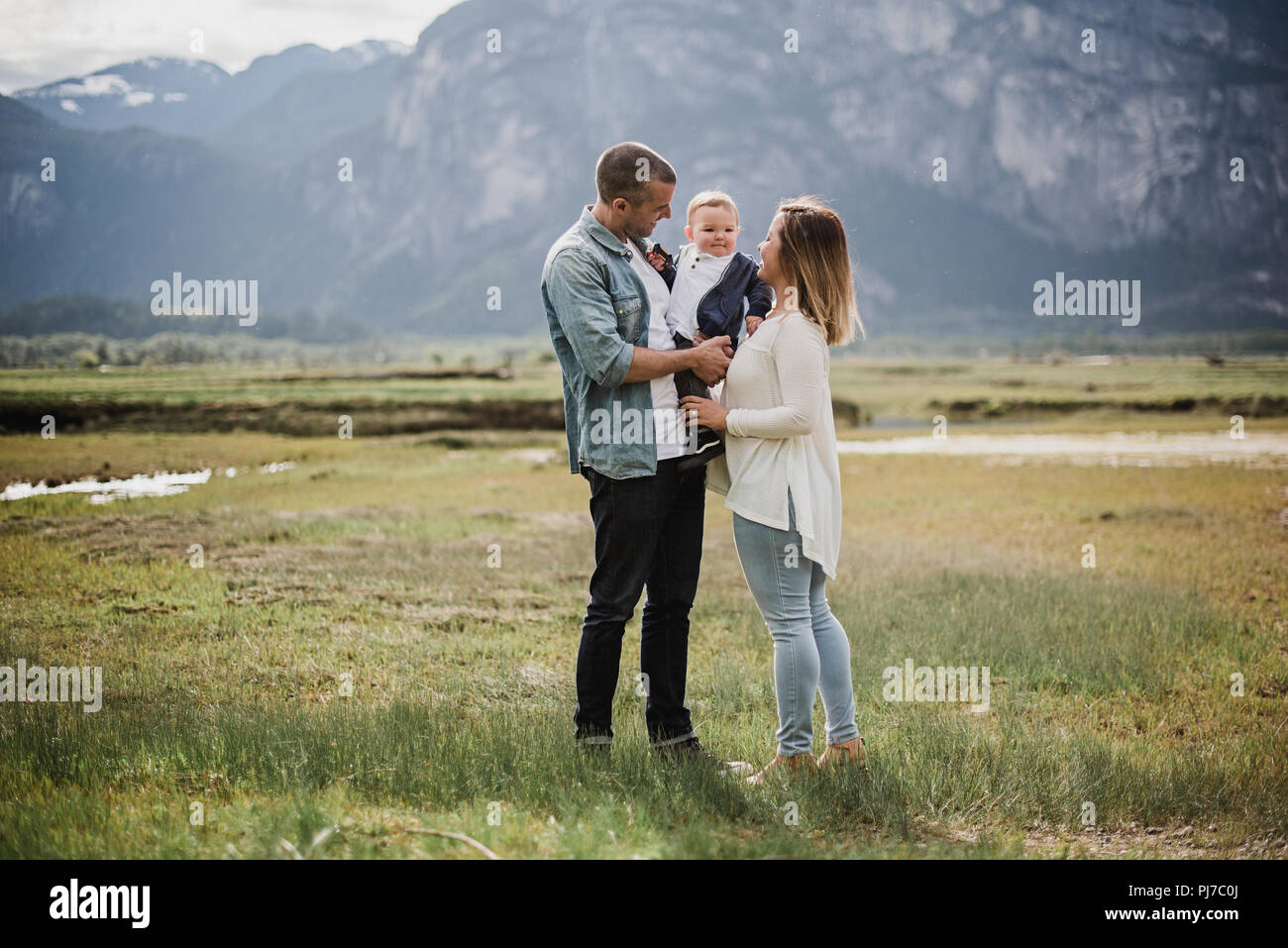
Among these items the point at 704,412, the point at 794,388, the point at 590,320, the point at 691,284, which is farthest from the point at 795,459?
the point at 590,320

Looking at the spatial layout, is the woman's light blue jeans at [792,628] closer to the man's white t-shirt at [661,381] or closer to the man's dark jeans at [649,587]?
the man's dark jeans at [649,587]

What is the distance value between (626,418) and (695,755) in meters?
1.72

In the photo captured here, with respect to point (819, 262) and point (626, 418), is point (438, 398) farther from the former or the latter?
point (819, 262)

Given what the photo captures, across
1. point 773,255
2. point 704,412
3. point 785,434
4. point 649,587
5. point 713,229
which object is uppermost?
point 713,229

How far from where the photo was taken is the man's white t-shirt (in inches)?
178

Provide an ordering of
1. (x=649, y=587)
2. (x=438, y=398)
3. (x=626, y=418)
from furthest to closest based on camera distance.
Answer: (x=438, y=398) < (x=649, y=587) < (x=626, y=418)

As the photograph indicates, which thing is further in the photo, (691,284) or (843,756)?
(691,284)

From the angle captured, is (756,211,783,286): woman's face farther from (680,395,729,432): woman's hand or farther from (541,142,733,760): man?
(680,395,729,432): woman's hand

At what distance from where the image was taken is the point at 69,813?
391 cm

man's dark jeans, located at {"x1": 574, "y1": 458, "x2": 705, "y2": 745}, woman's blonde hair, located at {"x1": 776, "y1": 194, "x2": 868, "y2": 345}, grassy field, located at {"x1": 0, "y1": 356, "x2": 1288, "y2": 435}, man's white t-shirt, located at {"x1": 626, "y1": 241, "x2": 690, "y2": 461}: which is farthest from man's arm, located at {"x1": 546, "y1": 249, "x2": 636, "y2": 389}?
grassy field, located at {"x1": 0, "y1": 356, "x2": 1288, "y2": 435}

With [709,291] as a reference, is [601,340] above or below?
below

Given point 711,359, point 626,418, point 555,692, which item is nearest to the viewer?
point 711,359

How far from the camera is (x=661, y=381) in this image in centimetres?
457

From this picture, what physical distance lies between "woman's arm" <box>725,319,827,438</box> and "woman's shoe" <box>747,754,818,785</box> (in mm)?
1540
